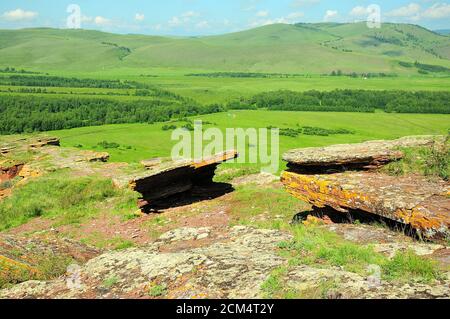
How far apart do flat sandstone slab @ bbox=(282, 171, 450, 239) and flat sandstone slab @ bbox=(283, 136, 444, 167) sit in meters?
0.59

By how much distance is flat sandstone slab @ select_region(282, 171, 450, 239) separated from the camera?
37.8 feet

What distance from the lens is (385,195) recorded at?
13047 millimetres

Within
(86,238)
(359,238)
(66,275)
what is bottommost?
(86,238)

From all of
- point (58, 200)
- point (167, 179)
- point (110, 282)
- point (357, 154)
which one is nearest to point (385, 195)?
point (357, 154)

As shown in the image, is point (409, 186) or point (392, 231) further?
point (409, 186)

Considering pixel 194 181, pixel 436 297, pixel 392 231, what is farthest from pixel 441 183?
pixel 194 181

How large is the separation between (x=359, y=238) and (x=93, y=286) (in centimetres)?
768

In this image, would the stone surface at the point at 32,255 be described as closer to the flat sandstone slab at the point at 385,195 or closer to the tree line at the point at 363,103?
the flat sandstone slab at the point at 385,195

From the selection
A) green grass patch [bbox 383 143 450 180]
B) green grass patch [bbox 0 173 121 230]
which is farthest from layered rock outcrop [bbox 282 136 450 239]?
green grass patch [bbox 0 173 121 230]

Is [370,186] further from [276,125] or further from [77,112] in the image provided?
[77,112]

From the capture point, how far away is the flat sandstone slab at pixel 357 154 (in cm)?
1569

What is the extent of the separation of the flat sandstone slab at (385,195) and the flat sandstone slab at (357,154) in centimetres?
59

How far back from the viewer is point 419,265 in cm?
867
